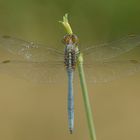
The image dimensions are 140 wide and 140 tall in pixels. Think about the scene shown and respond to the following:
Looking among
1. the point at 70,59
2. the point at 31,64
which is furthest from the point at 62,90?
the point at 70,59

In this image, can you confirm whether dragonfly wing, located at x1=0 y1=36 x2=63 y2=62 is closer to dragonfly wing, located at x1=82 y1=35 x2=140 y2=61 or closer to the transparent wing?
the transparent wing

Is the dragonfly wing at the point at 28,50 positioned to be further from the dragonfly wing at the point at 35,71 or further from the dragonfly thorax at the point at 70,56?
the dragonfly thorax at the point at 70,56

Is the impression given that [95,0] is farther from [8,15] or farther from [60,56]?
[60,56]

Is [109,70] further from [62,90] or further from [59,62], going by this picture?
[62,90]

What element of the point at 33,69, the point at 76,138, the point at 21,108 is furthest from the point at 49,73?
the point at 21,108

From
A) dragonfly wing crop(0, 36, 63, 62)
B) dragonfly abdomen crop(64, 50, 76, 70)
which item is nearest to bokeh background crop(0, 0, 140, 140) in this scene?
dragonfly wing crop(0, 36, 63, 62)

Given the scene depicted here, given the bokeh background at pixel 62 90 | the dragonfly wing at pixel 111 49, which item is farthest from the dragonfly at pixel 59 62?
the bokeh background at pixel 62 90
